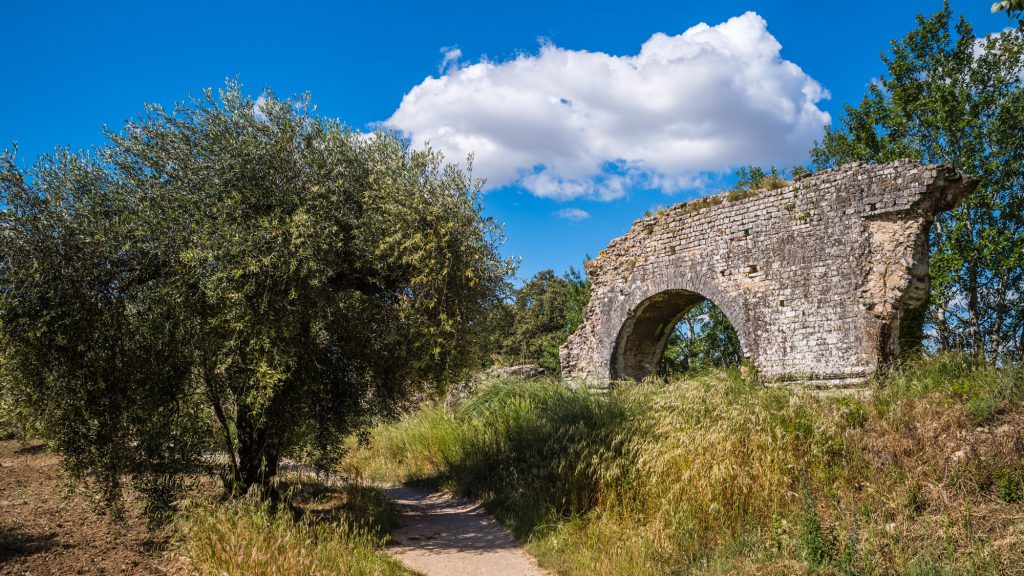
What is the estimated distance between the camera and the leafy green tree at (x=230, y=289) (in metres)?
6.72

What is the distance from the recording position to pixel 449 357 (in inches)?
314

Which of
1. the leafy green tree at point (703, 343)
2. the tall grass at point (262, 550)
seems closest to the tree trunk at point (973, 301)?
the leafy green tree at point (703, 343)

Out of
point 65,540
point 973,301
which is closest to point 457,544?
point 65,540

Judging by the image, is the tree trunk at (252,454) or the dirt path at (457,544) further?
the tree trunk at (252,454)

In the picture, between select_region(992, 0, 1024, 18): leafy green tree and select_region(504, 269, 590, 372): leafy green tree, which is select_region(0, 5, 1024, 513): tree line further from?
select_region(504, 269, 590, 372): leafy green tree

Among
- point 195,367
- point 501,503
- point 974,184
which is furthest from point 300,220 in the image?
point 974,184

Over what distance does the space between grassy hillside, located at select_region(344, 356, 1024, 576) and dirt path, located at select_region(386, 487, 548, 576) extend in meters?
0.30

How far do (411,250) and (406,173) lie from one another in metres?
1.29

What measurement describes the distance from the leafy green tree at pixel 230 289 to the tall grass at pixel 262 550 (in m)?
1.40

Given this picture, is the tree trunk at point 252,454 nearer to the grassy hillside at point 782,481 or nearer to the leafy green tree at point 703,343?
the grassy hillside at point 782,481

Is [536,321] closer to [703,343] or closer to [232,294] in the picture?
[703,343]

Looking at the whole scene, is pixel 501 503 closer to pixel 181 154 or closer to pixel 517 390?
pixel 517 390

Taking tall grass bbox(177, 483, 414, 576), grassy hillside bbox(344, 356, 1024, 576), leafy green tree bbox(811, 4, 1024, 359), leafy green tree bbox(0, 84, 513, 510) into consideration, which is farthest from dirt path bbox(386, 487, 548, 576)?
leafy green tree bbox(811, 4, 1024, 359)

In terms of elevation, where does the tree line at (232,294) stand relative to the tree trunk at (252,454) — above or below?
above
